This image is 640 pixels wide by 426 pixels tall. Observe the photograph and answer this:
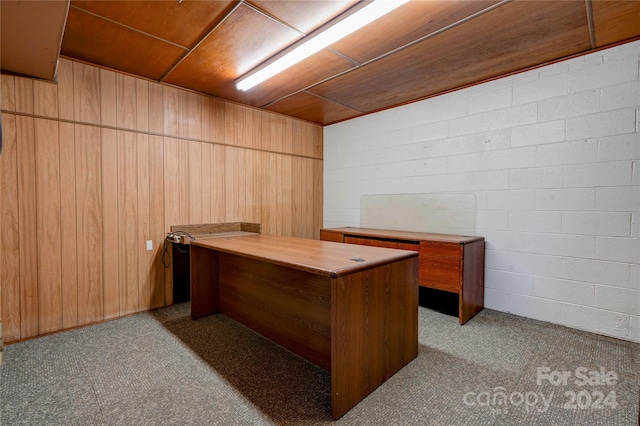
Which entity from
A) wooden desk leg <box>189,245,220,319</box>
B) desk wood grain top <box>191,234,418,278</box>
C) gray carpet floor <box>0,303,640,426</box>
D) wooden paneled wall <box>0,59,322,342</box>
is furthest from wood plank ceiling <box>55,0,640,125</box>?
gray carpet floor <box>0,303,640,426</box>

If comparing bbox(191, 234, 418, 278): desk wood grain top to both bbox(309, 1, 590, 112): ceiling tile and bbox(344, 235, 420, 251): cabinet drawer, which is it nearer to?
bbox(344, 235, 420, 251): cabinet drawer

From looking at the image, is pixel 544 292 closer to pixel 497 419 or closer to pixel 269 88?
pixel 497 419

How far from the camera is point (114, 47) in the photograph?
8.75 feet

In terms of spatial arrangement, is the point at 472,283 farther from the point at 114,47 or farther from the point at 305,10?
the point at 114,47

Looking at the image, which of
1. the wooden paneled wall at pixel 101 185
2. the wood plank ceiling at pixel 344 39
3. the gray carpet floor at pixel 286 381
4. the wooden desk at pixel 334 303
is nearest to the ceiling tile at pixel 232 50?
the wood plank ceiling at pixel 344 39

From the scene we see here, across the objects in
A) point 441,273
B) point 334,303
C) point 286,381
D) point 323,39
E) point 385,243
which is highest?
point 323,39

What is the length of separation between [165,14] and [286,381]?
262 centimetres

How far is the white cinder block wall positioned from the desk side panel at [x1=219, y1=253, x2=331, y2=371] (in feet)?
6.75

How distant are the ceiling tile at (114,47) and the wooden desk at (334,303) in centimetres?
167

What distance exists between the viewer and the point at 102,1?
2.10m

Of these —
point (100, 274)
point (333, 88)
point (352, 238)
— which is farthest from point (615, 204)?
point (100, 274)

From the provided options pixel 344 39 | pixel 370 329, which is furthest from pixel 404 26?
pixel 370 329

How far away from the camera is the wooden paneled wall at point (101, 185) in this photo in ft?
8.70

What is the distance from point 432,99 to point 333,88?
3.84 ft
